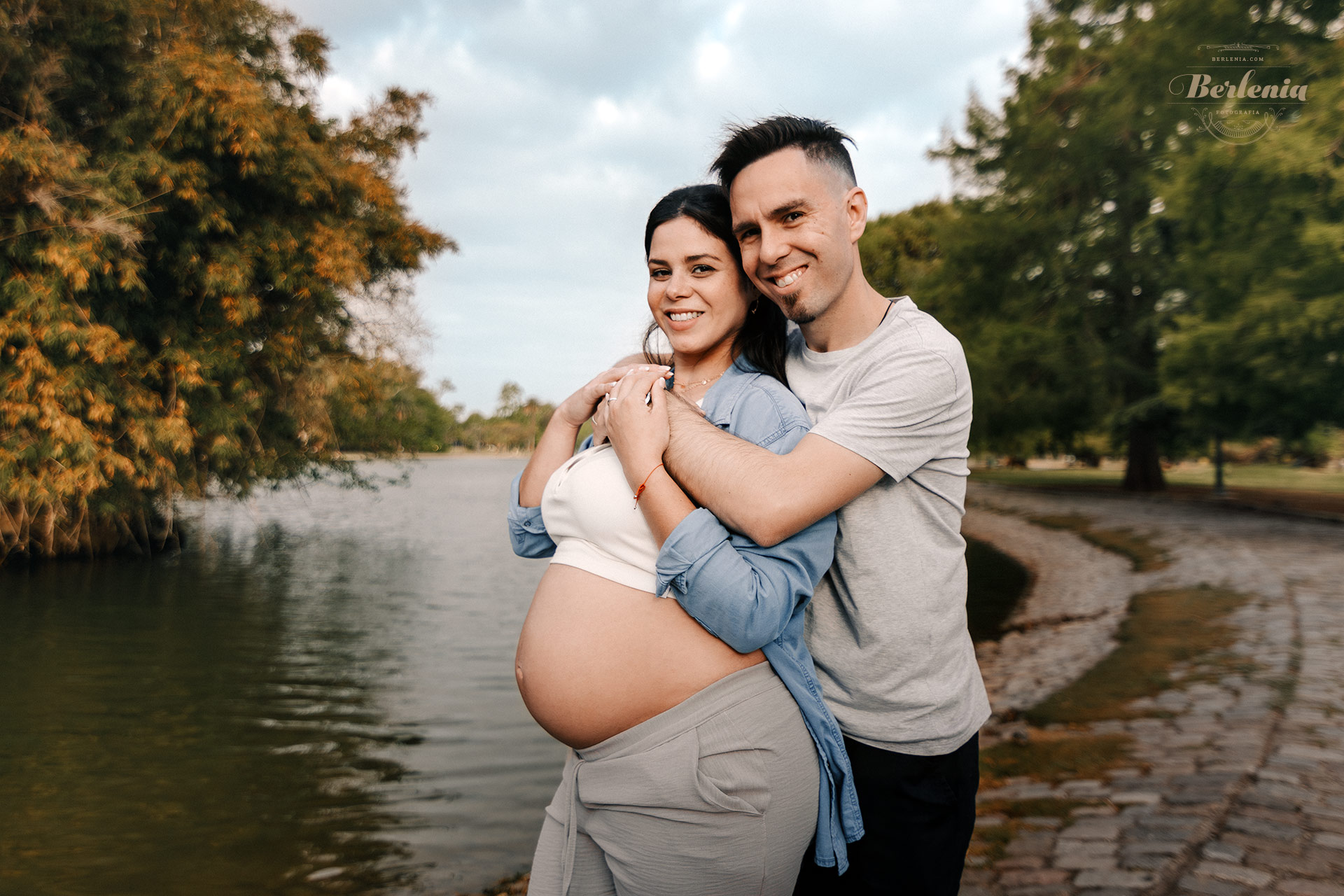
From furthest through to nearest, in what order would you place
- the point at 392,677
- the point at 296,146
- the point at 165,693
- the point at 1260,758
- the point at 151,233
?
the point at 296,146 → the point at 151,233 → the point at 392,677 → the point at 165,693 → the point at 1260,758

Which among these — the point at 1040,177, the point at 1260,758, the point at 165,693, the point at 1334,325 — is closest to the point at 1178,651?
the point at 1260,758

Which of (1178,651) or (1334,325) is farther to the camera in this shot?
(1334,325)

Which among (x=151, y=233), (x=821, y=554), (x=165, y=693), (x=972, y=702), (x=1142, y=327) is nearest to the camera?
(x=821, y=554)

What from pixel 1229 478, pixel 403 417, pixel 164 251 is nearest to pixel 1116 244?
pixel 1229 478

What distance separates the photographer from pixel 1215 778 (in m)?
4.82

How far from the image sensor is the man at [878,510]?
5.91 feet

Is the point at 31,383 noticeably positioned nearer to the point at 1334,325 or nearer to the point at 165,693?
the point at 165,693

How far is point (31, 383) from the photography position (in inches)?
493

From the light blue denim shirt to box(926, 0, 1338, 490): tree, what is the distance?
828 inches

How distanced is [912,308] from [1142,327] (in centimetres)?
2355

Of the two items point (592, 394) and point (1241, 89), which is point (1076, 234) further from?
point (592, 394)

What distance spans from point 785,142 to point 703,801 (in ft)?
4.88

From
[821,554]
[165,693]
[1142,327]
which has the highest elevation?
[1142,327]

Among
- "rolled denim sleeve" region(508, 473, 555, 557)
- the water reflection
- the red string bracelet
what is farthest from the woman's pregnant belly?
the water reflection
